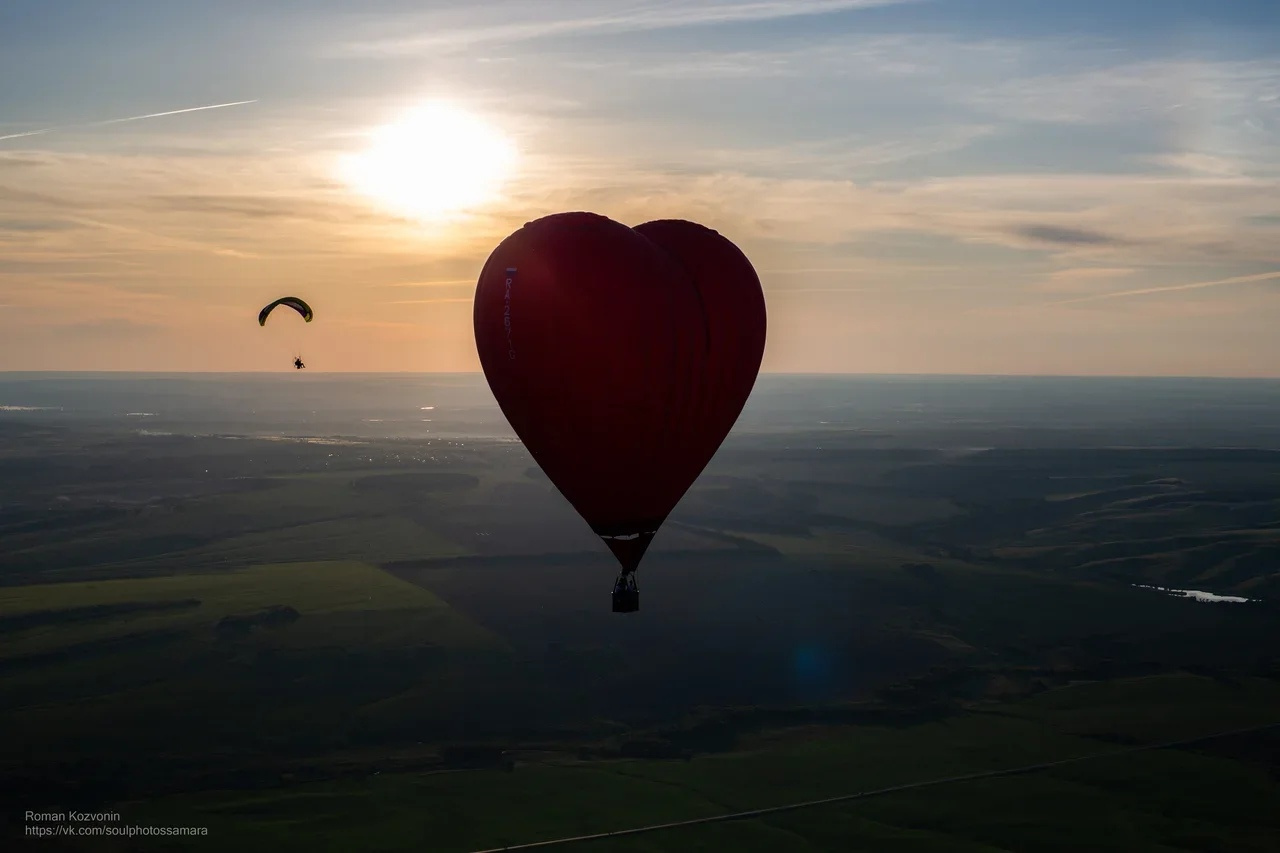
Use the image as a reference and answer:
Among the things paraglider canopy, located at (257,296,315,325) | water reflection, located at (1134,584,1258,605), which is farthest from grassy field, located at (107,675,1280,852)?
water reflection, located at (1134,584,1258,605)

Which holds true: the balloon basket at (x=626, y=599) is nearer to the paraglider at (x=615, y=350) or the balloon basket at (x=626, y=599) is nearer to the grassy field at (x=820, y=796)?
the paraglider at (x=615, y=350)

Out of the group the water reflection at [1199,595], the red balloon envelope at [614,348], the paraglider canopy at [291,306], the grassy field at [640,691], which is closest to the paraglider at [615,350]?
the red balloon envelope at [614,348]

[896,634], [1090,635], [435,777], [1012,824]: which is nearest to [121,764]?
[435,777]

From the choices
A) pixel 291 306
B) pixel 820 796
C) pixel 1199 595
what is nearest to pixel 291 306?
pixel 291 306

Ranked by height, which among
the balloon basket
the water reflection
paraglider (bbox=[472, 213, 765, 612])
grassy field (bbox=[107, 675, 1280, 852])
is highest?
paraglider (bbox=[472, 213, 765, 612])

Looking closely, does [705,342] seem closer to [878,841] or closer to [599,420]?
[599,420]

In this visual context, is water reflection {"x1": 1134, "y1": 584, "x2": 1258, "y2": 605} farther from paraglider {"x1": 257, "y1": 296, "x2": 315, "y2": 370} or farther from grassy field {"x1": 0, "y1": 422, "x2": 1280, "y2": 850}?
paraglider {"x1": 257, "y1": 296, "x2": 315, "y2": 370}

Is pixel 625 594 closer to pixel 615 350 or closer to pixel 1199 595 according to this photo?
pixel 615 350
